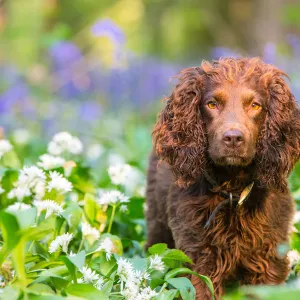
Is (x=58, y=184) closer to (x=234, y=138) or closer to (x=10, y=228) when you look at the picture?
(x=234, y=138)

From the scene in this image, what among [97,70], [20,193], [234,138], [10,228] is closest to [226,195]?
[234,138]

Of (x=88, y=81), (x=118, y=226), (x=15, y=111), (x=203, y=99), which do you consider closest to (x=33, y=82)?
(x=88, y=81)

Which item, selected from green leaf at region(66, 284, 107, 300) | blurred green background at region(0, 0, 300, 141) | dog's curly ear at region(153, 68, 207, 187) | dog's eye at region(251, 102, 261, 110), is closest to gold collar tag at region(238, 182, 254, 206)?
dog's curly ear at region(153, 68, 207, 187)

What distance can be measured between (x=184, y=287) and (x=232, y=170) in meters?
0.73

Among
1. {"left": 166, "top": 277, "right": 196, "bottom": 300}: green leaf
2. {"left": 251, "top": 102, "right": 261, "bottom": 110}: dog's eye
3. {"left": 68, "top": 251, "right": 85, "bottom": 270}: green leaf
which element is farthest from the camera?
{"left": 251, "top": 102, "right": 261, "bottom": 110}: dog's eye

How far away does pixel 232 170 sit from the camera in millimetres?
3975

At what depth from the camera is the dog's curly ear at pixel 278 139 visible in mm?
3961

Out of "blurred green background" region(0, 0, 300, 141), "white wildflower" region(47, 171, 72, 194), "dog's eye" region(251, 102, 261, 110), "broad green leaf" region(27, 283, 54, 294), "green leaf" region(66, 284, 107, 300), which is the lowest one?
"broad green leaf" region(27, 283, 54, 294)

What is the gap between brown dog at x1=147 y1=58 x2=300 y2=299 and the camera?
3.90 m

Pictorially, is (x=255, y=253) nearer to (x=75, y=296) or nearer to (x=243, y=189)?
(x=243, y=189)

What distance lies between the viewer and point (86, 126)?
944cm

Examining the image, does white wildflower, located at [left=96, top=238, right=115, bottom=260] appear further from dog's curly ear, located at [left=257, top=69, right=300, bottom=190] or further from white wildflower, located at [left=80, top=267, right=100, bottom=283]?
dog's curly ear, located at [left=257, top=69, right=300, bottom=190]

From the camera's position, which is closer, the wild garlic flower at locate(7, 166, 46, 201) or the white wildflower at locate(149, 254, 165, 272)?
the white wildflower at locate(149, 254, 165, 272)

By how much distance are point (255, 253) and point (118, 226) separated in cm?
127
